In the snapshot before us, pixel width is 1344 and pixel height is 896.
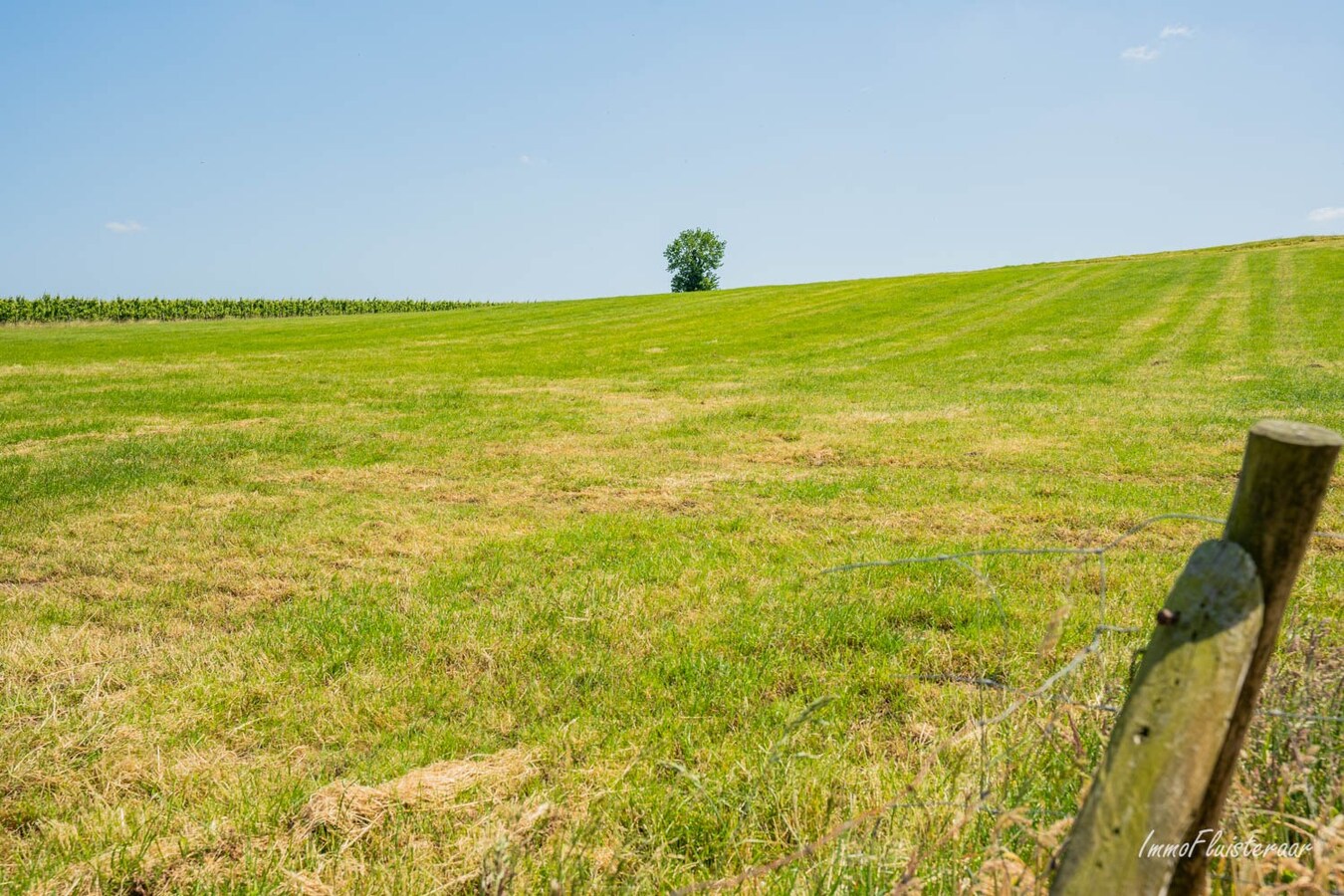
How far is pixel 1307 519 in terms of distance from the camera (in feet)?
4.62

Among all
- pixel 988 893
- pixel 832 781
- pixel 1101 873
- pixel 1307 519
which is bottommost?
pixel 832 781

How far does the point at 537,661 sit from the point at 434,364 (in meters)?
20.5

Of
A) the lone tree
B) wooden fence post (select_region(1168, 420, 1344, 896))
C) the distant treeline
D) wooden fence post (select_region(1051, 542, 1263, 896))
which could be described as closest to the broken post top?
wooden fence post (select_region(1168, 420, 1344, 896))

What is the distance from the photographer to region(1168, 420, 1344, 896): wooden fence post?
1389 mm

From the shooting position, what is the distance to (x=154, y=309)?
69.7m

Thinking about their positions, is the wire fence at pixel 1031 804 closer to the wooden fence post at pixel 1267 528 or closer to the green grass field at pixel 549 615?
the green grass field at pixel 549 615

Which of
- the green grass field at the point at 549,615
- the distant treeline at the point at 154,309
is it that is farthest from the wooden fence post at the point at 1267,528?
the distant treeline at the point at 154,309

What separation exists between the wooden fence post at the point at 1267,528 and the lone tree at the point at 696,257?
356 ft

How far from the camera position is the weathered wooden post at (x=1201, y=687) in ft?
4.49

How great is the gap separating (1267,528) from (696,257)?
11046 centimetres

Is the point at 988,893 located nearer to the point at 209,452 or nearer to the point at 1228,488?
the point at 1228,488

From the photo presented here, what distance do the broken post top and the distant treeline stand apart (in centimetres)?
7283

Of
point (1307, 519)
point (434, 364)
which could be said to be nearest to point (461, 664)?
point (1307, 519)

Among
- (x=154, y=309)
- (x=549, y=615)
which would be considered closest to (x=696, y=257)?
(x=154, y=309)
